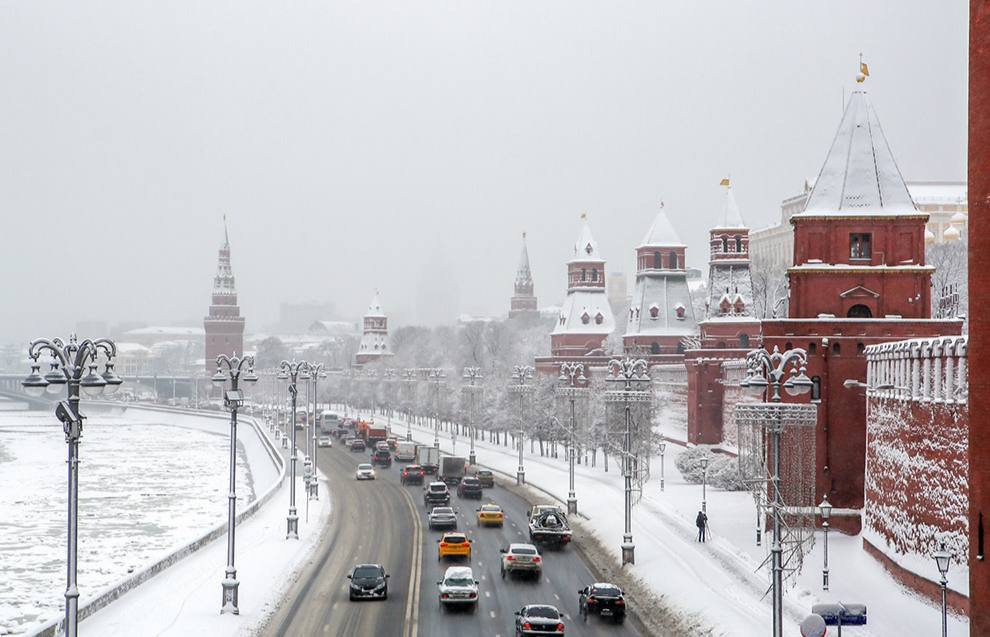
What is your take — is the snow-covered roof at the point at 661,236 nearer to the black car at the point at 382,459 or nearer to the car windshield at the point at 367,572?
the black car at the point at 382,459

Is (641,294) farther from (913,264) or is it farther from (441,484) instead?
(913,264)

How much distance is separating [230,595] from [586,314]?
273 ft

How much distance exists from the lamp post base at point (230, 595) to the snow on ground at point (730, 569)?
11.7 m

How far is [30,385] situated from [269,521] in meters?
33.3

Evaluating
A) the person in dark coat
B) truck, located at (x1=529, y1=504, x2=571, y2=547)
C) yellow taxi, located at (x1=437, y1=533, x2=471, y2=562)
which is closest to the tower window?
the person in dark coat

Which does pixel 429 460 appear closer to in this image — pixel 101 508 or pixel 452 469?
pixel 452 469

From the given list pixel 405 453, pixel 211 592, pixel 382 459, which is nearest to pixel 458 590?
pixel 211 592

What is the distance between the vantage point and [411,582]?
3631 cm

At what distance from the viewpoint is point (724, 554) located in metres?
37.9

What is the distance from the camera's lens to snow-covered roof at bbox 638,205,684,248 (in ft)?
322

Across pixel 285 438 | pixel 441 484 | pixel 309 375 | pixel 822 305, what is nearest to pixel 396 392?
pixel 285 438

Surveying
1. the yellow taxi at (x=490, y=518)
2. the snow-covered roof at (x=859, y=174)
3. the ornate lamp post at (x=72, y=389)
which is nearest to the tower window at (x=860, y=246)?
the snow-covered roof at (x=859, y=174)

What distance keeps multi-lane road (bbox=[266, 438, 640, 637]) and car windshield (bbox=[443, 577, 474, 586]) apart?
27.6 inches

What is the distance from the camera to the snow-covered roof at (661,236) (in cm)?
9806
